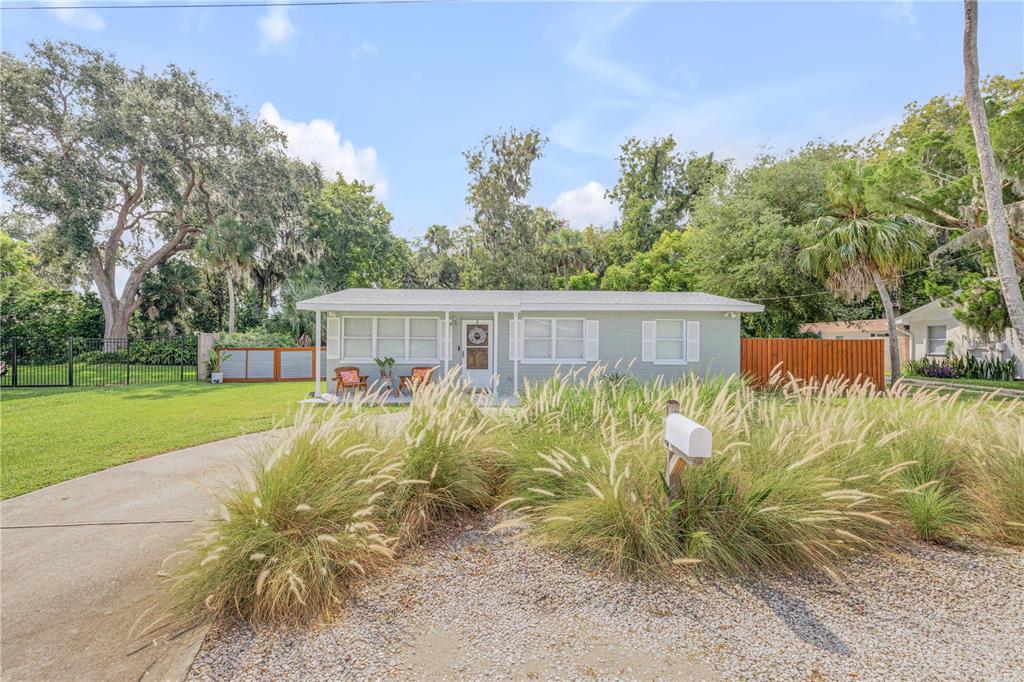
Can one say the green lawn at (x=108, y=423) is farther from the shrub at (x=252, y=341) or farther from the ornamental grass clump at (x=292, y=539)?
the shrub at (x=252, y=341)

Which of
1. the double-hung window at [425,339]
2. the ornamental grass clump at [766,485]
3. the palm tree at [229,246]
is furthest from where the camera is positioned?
the palm tree at [229,246]

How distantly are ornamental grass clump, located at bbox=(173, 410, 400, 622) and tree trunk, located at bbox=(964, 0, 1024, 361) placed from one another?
8815mm

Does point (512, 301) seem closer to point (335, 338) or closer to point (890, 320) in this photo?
point (335, 338)

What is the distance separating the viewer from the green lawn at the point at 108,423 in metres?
6.30

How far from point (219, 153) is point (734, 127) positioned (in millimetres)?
25697

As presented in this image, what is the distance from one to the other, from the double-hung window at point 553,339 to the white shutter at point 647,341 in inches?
71.5

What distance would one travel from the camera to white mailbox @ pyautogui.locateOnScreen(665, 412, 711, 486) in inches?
107

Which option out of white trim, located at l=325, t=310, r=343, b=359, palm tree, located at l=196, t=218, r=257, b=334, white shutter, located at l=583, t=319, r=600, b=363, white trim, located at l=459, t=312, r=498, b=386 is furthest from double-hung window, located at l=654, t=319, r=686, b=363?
palm tree, located at l=196, t=218, r=257, b=334

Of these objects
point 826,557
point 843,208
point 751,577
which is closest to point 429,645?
point 751,577

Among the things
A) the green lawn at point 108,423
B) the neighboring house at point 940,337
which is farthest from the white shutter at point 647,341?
the neighboring house at point 940,337

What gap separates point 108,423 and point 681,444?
35.6 ft

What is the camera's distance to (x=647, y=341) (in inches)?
598

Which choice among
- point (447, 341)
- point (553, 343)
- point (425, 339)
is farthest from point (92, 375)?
point (553, 343)

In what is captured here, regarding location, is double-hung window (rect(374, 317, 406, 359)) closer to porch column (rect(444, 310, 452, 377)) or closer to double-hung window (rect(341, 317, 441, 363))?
double-hung window (rect(341, 317, 441, 363))
